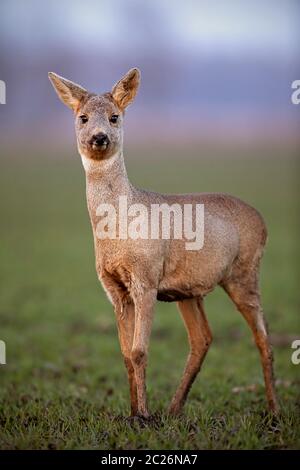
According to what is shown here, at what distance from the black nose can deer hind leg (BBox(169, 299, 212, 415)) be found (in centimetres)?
210

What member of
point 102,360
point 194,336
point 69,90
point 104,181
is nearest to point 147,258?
point 104,181

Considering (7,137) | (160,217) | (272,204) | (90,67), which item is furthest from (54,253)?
(90,67)

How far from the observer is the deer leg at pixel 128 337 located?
7441 millimetres

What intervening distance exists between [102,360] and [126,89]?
5.84 m

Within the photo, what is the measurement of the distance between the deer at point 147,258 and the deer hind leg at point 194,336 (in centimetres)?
1

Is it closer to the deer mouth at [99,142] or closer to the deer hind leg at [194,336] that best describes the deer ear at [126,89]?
the deer mouth at [99,142]

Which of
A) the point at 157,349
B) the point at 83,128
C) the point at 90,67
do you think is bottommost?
the point at 157,349

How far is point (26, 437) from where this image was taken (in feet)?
22.0

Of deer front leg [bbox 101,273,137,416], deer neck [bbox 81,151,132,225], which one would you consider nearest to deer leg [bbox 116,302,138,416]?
deer front leg [bbox 101,273,137,416]

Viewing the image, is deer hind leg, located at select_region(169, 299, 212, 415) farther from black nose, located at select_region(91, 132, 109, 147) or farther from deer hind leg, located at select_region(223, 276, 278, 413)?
black nose, located at select_region(91, 132, 109, 147)

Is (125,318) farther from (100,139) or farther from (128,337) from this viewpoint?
(100,139)

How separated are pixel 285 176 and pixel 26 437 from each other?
46.5 m

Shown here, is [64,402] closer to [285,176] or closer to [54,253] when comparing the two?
[54,253]

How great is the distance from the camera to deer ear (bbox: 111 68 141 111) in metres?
7.42
